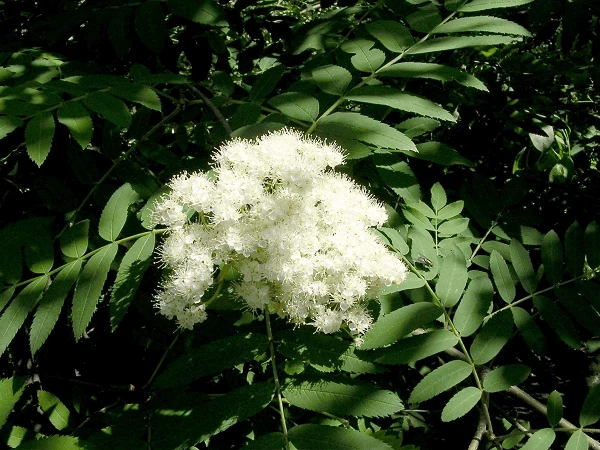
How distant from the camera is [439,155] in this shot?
1837mm

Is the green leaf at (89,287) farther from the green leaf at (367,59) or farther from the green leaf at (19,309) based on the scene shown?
the green leaf at (367,59)

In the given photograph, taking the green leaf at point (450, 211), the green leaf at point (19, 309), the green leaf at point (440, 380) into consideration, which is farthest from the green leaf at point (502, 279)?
the green leaf at point (19, 309)

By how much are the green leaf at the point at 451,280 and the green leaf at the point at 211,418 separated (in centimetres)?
54

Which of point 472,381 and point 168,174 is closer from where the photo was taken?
point 472,381

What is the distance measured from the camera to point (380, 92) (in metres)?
1.76

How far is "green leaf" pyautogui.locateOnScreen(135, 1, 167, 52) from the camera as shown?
2.16 m

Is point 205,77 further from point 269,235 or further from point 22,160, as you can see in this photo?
point 269,235

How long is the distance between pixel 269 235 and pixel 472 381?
31.2 inches

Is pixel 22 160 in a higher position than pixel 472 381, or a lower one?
higher

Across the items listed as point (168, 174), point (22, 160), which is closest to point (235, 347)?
point (168, 174)

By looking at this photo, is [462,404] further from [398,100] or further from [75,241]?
[75,241]

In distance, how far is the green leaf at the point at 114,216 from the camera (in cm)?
162

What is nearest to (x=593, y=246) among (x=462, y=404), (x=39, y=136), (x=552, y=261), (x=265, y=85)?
(x=552, y=261)

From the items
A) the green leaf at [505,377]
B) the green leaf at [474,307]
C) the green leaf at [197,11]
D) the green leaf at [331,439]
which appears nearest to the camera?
the green leaf at [331,439]
